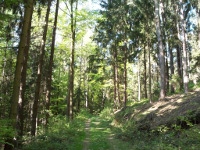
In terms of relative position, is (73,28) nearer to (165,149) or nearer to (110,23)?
(110,23)

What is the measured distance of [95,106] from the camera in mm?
53062

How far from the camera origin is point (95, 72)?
115 feet

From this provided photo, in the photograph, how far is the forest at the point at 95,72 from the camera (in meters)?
9.80

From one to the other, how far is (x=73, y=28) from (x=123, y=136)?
10297mm

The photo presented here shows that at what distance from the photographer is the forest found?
9.80m

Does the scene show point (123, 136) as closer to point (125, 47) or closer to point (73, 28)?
point (73, 28)

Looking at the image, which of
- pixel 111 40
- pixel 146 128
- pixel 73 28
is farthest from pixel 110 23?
pixel 146 128

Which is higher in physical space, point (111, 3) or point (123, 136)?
point (111, 3)

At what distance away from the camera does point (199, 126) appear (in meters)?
9.97

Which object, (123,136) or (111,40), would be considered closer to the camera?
(123,136)

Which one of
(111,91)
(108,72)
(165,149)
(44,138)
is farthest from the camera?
(111,91)

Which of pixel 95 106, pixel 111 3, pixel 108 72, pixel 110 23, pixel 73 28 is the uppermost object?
pixel 111 3

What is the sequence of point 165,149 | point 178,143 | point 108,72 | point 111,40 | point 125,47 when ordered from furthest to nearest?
point 108,72, point 111,40, point 125,47, point 178,143, point 165,149

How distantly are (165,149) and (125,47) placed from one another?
58.8ft
